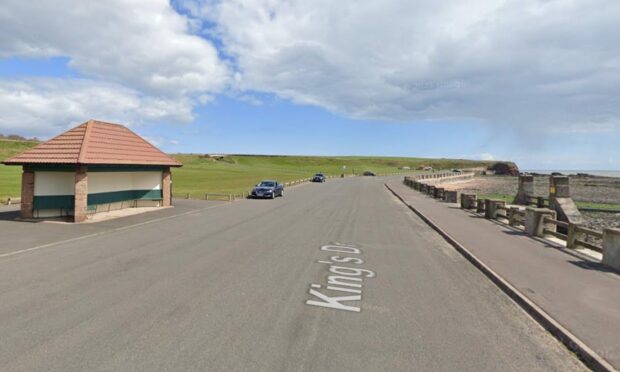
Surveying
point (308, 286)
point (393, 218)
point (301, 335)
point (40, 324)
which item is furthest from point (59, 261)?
point (393, 218)

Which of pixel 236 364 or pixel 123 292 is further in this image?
pixel 123 292

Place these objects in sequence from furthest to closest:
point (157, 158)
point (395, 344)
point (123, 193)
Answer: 1. point (157, 158)
2. point (123, 193)
3. point (395, 344)

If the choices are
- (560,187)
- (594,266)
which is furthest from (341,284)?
(560,187)

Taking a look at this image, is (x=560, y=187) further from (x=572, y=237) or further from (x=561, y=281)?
(x=561, y=281)

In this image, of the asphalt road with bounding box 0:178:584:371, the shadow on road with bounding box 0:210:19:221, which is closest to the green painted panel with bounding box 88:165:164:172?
the shadow on road with bounding box 0:210:19:221

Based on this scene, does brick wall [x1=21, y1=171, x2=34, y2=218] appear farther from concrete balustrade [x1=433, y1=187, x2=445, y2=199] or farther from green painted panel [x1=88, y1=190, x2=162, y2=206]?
concrete balustrade [x1=433, y1=187, x2=445, y2=199]

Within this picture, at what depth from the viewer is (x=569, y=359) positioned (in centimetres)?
521

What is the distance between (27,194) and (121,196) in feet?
15.9

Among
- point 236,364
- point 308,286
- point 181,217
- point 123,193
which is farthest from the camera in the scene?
point 123,193

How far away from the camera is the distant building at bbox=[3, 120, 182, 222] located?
18.4 meters

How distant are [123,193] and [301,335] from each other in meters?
20.3

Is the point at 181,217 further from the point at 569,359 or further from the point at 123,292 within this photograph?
the point at 569,359

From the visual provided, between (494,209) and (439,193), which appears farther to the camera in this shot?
(439,193)

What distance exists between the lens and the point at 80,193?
1820 centimetres
